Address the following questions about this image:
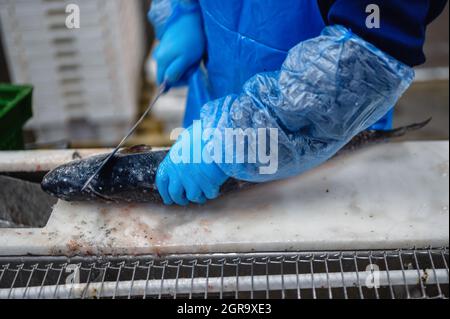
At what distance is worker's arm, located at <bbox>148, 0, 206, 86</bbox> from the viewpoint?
1.94 metres

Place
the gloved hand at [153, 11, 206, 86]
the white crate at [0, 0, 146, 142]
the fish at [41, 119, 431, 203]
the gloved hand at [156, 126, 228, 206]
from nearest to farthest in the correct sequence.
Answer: the gloved hand at [156, 126, 228, 206] < the fish at [41, 119, 431, 203] < the gloved hand at [153, 11, 206, 86] < the white crate at [0, 0, 146, 142]

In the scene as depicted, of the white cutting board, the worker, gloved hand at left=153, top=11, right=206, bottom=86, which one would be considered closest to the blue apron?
the worker

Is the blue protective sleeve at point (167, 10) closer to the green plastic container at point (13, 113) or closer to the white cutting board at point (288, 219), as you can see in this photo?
the green plastic container at point (13, 113)

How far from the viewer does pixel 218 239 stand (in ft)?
4.58

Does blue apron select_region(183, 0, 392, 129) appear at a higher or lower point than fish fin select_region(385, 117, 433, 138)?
higher

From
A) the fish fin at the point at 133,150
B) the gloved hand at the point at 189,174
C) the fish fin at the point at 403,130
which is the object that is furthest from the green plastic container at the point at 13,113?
the fish fin at the point at 403,130

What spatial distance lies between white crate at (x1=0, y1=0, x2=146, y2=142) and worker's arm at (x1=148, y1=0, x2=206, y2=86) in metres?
1.05

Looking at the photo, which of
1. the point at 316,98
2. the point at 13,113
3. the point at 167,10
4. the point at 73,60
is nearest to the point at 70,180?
the point at 13,113

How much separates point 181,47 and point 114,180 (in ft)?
2.37

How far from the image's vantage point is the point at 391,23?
1.20 m

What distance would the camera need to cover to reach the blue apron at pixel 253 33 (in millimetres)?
1433

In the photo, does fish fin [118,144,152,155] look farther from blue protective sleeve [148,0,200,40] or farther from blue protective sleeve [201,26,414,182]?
blue protective sleeve [148,0,200,40]

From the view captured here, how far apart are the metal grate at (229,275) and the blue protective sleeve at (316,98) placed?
286mm

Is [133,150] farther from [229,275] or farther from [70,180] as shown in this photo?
[229,275]
